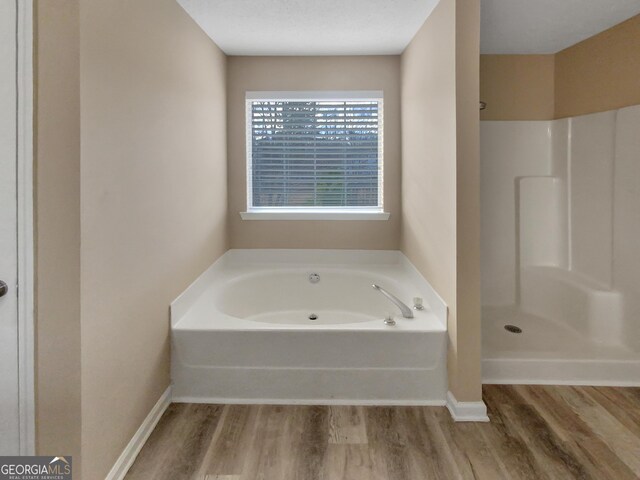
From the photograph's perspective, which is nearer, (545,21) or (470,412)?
(470,412)

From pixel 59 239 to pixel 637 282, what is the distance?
312cm

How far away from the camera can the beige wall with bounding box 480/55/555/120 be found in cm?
298

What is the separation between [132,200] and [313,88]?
205cm

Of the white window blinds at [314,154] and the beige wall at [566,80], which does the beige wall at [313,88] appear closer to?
the white window blinds at [314,154]

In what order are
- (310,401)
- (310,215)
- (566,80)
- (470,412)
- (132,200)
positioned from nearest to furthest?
(132,200) < (470,412) < (310,401) < (566,80) < (310,215)

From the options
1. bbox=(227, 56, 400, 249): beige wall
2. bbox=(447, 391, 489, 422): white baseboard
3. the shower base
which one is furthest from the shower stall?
bbox=(227, 56, 400, 249): beige wall

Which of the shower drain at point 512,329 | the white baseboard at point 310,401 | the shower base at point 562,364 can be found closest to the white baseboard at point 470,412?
the white baseboard at point 310,401

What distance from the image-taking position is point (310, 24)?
8.13 ft

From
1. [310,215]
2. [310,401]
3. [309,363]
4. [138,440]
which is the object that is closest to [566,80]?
[310,215]

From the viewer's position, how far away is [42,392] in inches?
44.7

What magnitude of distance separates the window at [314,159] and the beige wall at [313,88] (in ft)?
0.25

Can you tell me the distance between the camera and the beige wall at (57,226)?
1111 mm

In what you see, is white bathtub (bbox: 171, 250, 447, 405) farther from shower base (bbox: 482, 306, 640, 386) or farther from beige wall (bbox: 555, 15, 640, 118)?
beige wall (bbox: 555, 15, 640, 118)

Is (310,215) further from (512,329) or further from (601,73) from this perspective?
(601,73)
